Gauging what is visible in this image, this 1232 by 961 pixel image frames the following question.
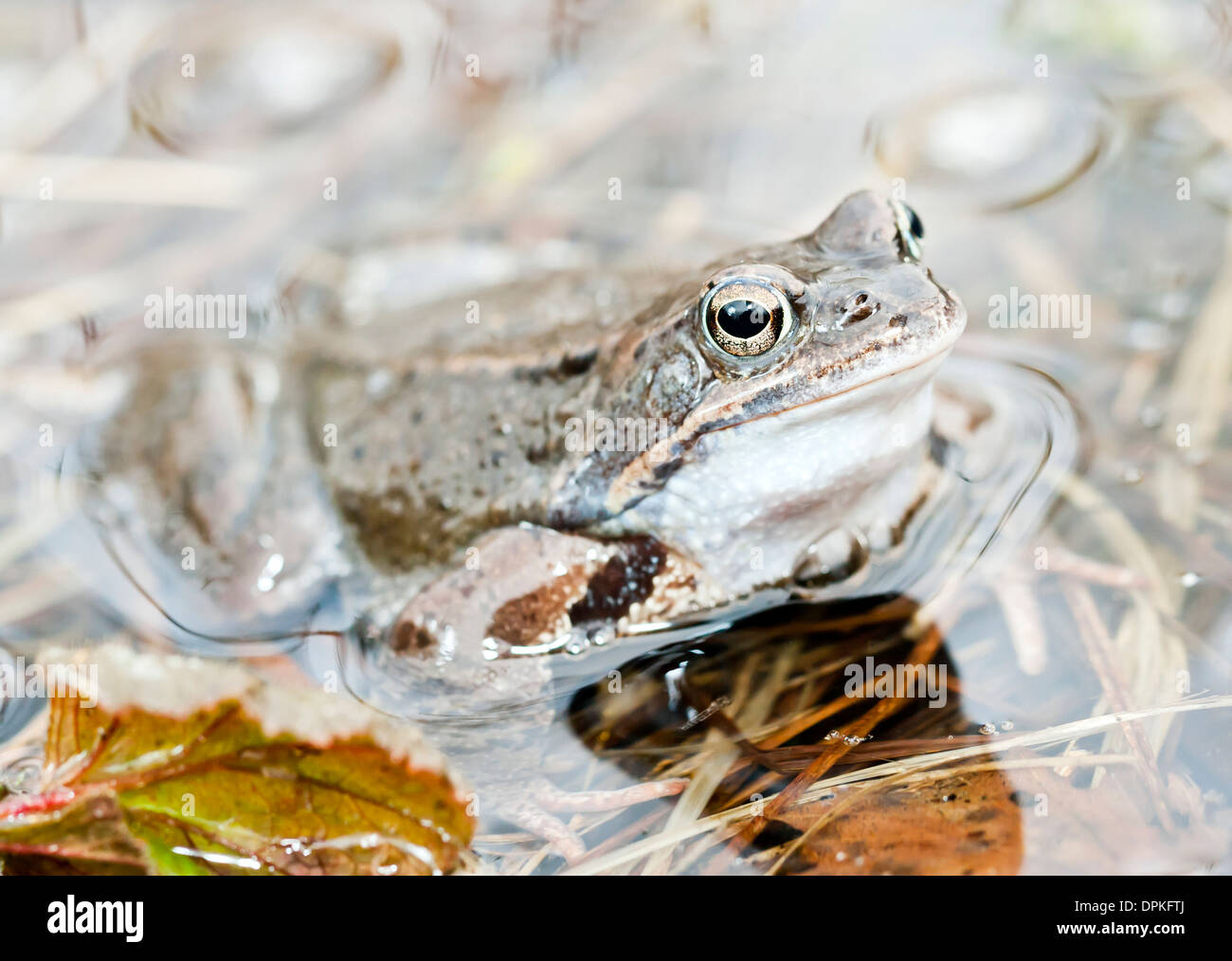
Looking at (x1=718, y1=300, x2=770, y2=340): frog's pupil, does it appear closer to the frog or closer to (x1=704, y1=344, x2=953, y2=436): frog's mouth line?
the frog

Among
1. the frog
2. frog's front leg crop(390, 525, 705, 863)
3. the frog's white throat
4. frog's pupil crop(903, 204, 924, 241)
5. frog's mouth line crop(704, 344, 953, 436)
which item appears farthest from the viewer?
frog's front leg crop(390, 525, 705, 863)

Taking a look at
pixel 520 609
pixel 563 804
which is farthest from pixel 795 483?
pixel 563 804

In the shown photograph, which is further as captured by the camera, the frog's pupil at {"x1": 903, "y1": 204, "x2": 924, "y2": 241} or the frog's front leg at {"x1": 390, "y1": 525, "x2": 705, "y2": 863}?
the frog's front leg at {"x1": 390, "y1": 525, "x2": 705, "y2": 863}

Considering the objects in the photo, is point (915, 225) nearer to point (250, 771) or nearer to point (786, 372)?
point (786, 372)

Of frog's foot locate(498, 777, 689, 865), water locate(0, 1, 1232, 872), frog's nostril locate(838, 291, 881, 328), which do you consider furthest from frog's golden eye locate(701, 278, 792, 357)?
frog's foot locate(498, 777, 689, 865)

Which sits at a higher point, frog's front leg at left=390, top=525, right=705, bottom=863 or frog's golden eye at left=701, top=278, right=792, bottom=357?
frog's golden eye at left=701, top=278, right=792, bottom=357

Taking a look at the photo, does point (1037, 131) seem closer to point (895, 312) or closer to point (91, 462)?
point (895, 312)

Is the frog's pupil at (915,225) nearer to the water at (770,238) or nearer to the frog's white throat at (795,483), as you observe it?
the frog's white throat at (795,483)
